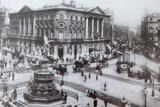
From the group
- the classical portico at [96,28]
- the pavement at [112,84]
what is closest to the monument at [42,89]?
the pavement at [112,84]

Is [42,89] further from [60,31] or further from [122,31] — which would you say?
[60,31]

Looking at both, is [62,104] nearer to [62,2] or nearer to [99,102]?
[99,102]

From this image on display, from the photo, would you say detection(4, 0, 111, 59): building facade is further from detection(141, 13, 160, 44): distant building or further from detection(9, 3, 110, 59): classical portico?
detection(141, 13, 160, 44): distant building

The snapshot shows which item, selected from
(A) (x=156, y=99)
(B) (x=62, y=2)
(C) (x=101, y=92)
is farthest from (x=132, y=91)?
(B) (x=62, y=2)

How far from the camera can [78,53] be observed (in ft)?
60.2

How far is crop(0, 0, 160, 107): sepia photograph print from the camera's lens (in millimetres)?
9149

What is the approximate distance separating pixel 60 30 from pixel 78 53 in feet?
7.91

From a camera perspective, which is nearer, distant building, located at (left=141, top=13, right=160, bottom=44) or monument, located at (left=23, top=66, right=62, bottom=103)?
monument, located at (left=23, top=66, right=62, bottom=103)

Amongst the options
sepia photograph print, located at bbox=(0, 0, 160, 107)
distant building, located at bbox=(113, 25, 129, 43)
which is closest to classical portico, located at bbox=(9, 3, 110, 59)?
sepia photograph print, located at bbox=(0, 0, 160, 107)

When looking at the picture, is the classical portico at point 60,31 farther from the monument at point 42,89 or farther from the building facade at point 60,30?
the monument at point 42,89

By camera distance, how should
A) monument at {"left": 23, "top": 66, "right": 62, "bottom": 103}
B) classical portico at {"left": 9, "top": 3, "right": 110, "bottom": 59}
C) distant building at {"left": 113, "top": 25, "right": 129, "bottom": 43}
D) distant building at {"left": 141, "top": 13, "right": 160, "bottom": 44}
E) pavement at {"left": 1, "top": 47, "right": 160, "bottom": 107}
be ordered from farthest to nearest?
classical portico at {"left": 9, "top": 3, "right": 110, "bottom": 59} < distant building at {"left": 113, "top": 25, "right": 129, "bottom": 43} < pavement at {"left": 1, "top": 47, "right": 160, "bottom": 107} < distant building at {"left": 141, "top": 13, "right": 160, "bottom": 44} < monument at {"left": 23, "top": 66, "right": 62, "bottom": 103}

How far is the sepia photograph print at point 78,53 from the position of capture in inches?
360

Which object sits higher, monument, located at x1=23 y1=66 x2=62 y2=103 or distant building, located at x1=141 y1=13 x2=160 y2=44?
distant building, located at x1=141 y1=13 x2=160 y2=44

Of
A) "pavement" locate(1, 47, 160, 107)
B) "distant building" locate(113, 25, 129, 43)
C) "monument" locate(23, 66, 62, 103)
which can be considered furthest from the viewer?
"distant building" locate(113, 25, 129, 43)
